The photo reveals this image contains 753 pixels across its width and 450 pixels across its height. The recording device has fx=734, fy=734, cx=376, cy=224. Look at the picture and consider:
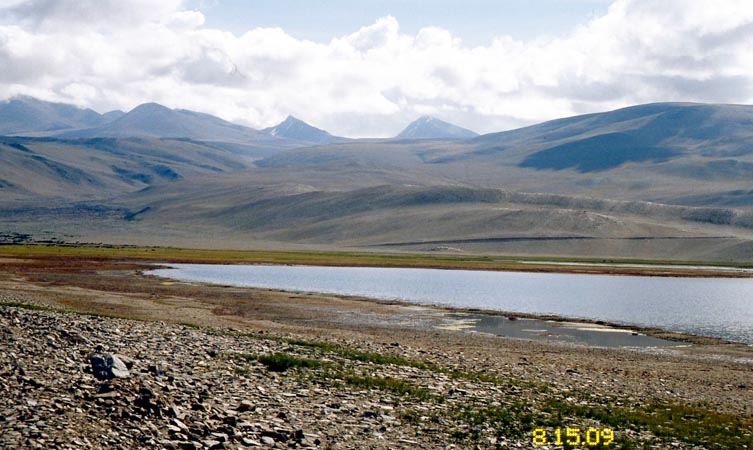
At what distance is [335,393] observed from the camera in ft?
64.2

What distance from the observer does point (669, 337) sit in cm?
4791

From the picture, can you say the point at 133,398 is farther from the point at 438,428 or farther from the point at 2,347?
the point at 438,428

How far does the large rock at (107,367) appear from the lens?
16219mm

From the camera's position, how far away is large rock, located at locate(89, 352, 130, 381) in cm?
1622

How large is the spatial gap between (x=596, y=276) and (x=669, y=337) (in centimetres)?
6981

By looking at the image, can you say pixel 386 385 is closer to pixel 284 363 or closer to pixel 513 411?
pixel 284 363

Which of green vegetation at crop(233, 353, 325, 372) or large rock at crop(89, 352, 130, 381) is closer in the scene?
large rock at crop(89, 352, 130, 381)

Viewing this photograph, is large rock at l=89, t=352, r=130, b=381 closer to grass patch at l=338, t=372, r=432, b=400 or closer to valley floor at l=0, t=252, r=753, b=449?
valley floor at l=0, t=252, r=753, b=449
